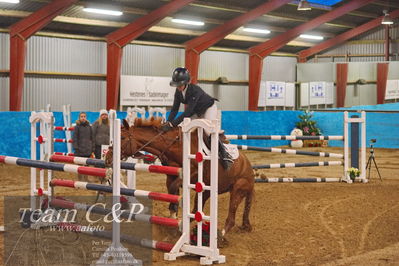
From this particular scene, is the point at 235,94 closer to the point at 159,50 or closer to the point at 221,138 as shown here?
the point at 159,50

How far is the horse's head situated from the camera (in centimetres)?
616

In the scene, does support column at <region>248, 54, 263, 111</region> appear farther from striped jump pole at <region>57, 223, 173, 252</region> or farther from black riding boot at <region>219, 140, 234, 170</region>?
striped jump pole at <region>57, 223, 173, 252</region>

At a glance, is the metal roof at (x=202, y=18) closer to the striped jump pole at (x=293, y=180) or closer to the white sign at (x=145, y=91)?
the white sign at (x=145, y=91)

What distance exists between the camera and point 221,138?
6.57 metres

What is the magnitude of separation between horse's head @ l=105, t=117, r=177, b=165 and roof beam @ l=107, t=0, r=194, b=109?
14.0 metres

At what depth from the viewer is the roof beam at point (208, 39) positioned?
74.1ft

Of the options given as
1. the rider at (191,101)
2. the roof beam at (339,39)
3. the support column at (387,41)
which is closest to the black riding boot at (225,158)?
the rider at (191,101)

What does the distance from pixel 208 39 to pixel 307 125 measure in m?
5.20

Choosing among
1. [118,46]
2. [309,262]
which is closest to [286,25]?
[118,46]

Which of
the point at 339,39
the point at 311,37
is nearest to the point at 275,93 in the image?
the point at 311,37

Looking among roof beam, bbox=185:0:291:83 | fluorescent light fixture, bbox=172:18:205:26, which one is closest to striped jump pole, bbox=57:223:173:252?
fluorescent light fixture, bbox=172:18:205:26

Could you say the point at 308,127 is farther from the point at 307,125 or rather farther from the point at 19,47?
the point at 19,47

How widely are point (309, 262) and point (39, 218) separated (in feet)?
8.85

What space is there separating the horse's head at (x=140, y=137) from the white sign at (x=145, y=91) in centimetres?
1463
